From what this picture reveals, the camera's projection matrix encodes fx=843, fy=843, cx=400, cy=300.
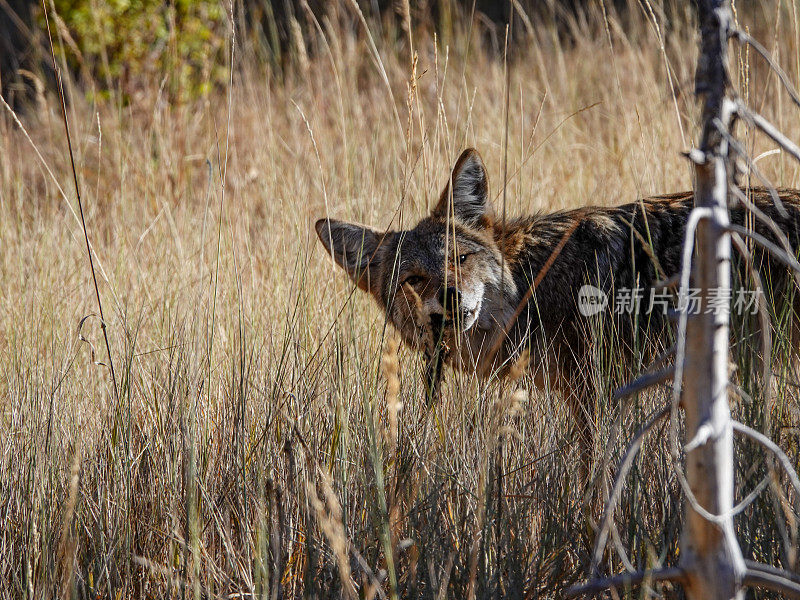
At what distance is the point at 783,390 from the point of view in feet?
8.38

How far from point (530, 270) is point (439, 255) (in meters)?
0.41

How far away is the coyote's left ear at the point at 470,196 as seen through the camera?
11.7 feet

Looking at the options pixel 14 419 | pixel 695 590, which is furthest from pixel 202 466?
pixel 695 590

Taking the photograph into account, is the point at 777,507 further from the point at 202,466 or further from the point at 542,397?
the point at 202,466

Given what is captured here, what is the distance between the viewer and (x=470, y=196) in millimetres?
3691

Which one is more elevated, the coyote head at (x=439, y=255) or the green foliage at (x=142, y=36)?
the green foliage at (x=142, y=36)

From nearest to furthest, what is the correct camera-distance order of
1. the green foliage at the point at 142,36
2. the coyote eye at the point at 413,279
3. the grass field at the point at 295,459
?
the grass field at the point at 295,459
the coyote eye at the point at 413,279
the green foliage at the point at 142,36

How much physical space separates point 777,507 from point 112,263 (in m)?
3.92

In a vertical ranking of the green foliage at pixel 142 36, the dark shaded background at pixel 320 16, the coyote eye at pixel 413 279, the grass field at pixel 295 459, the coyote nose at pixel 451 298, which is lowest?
the grass field at pixel 295 459

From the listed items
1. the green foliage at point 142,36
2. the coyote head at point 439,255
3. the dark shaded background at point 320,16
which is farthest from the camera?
the dark shaded background at point 320,16

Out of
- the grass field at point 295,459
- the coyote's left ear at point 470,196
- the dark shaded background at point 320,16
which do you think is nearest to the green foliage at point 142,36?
the dark shaded background at point 320,16

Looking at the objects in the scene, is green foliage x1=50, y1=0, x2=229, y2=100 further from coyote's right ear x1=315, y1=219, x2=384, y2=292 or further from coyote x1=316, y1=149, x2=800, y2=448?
coyote x1=316, y1=149, x2=800, y2=448

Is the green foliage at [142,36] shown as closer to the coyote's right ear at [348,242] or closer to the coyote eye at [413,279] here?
the coyote's right ear at [348,242]

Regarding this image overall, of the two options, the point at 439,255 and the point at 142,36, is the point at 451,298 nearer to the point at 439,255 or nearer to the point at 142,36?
the point at 439,255
